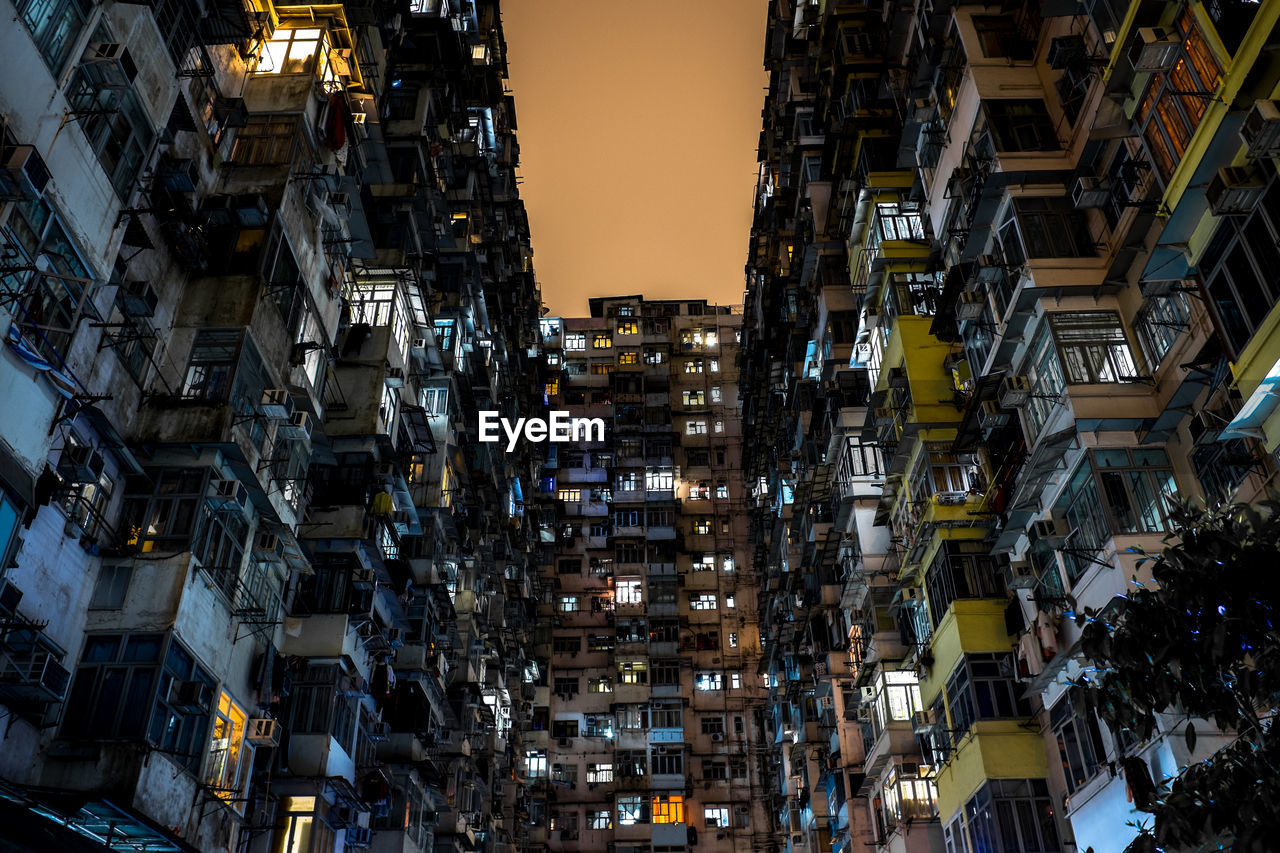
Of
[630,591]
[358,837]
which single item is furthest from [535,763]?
[358,837]

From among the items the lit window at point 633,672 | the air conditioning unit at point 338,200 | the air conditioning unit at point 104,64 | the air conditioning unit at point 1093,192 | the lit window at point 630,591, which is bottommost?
the air conditioning unit at point 104,64

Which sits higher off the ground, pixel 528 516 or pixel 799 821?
pixel 528 516

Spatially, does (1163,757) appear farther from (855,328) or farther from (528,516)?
(528,516)

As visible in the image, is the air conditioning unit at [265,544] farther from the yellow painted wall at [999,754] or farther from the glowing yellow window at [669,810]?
the glowing yellow window at [669,810]

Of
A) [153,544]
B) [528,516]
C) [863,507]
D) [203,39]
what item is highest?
[528,516]

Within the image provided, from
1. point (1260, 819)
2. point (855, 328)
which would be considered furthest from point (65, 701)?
point (855, 328)

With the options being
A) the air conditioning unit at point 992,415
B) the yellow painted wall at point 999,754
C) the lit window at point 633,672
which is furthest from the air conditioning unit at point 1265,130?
the lit window at point 633,672

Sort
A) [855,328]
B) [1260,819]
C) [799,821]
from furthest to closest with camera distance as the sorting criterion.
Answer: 1. [799,821]
2. [855,328]
3. [1260,819]
